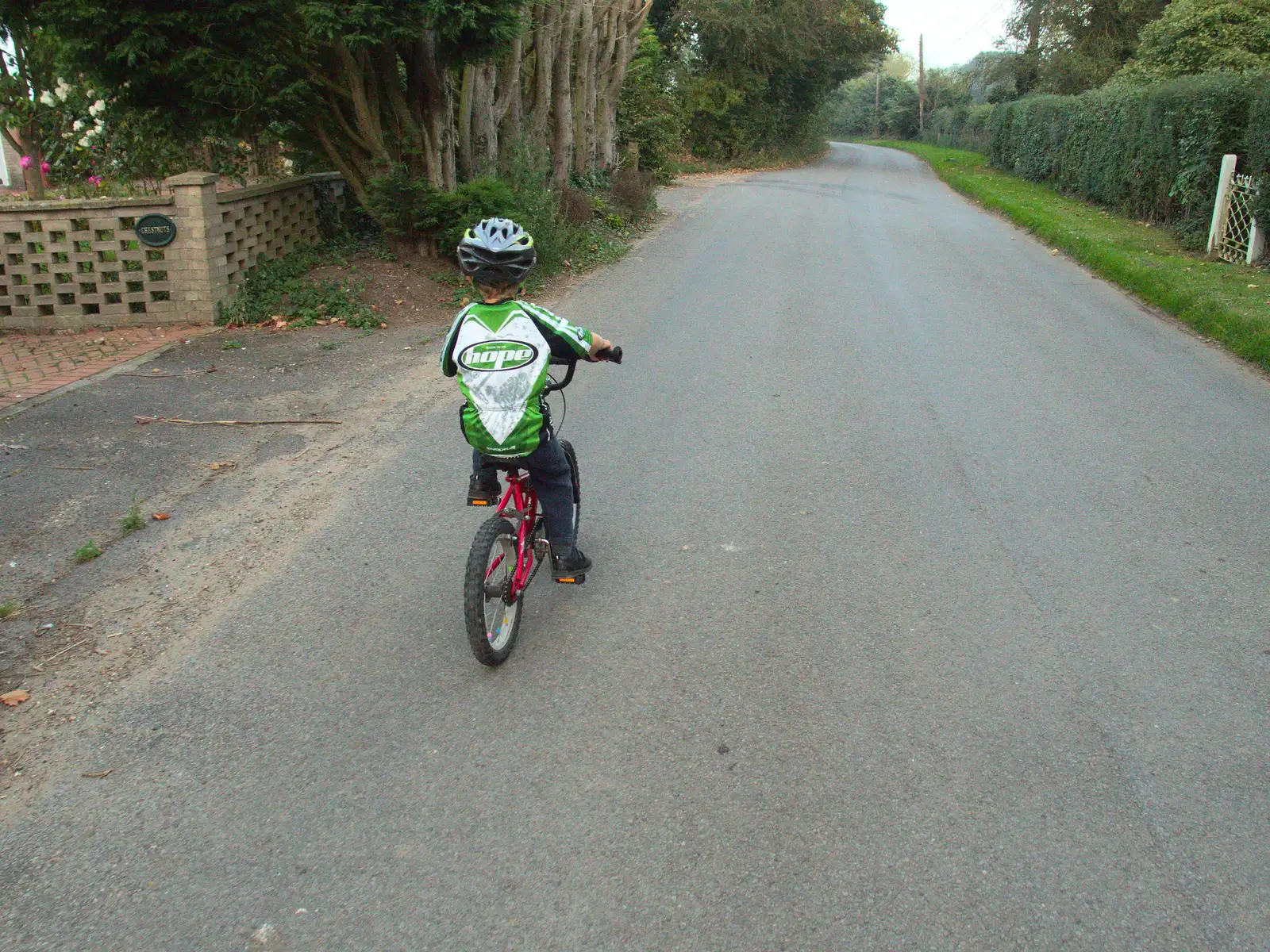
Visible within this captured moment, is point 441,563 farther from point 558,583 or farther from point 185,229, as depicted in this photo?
point 185,229

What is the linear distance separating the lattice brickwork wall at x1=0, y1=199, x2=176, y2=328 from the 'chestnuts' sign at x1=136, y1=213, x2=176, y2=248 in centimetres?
12

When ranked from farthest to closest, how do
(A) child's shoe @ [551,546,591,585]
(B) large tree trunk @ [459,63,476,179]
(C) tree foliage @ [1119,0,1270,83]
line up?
(C) tree foliage @ [1119,0,1270,83]
(B) large tree trunk @ [459,63,476,179]
(A) child's shoe @ [551,546,591,585]

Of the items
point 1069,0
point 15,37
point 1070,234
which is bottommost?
point 1070,234

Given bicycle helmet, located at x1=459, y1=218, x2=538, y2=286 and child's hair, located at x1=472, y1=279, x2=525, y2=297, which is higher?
bicycle helmet, located at x1=459, y1=218, x2=538, y2=286

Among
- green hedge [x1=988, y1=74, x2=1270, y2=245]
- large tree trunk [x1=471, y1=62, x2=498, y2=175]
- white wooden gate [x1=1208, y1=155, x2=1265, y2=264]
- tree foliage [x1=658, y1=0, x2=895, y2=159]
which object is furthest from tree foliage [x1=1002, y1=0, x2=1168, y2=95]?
large tree trunk [x1=471, y1=62, x2=498, y2=175]

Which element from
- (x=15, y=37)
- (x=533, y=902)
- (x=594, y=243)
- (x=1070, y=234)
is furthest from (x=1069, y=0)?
(x=533, y=902)

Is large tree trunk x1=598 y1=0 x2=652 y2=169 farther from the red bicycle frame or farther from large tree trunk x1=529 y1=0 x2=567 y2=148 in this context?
the red bicycle frame

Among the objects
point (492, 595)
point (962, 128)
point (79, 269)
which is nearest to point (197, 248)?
point (79, 269)

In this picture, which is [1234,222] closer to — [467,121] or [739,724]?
[467,121]

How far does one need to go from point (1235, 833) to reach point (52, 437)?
22.7 feet

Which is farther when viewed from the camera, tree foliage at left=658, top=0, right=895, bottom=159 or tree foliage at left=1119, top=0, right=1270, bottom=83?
tree foliage at left=658, top=0, right=895, bottom=159

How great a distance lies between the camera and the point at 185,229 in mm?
9961

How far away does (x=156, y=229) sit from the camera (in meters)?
9.94

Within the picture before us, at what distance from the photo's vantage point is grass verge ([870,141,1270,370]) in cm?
1055
